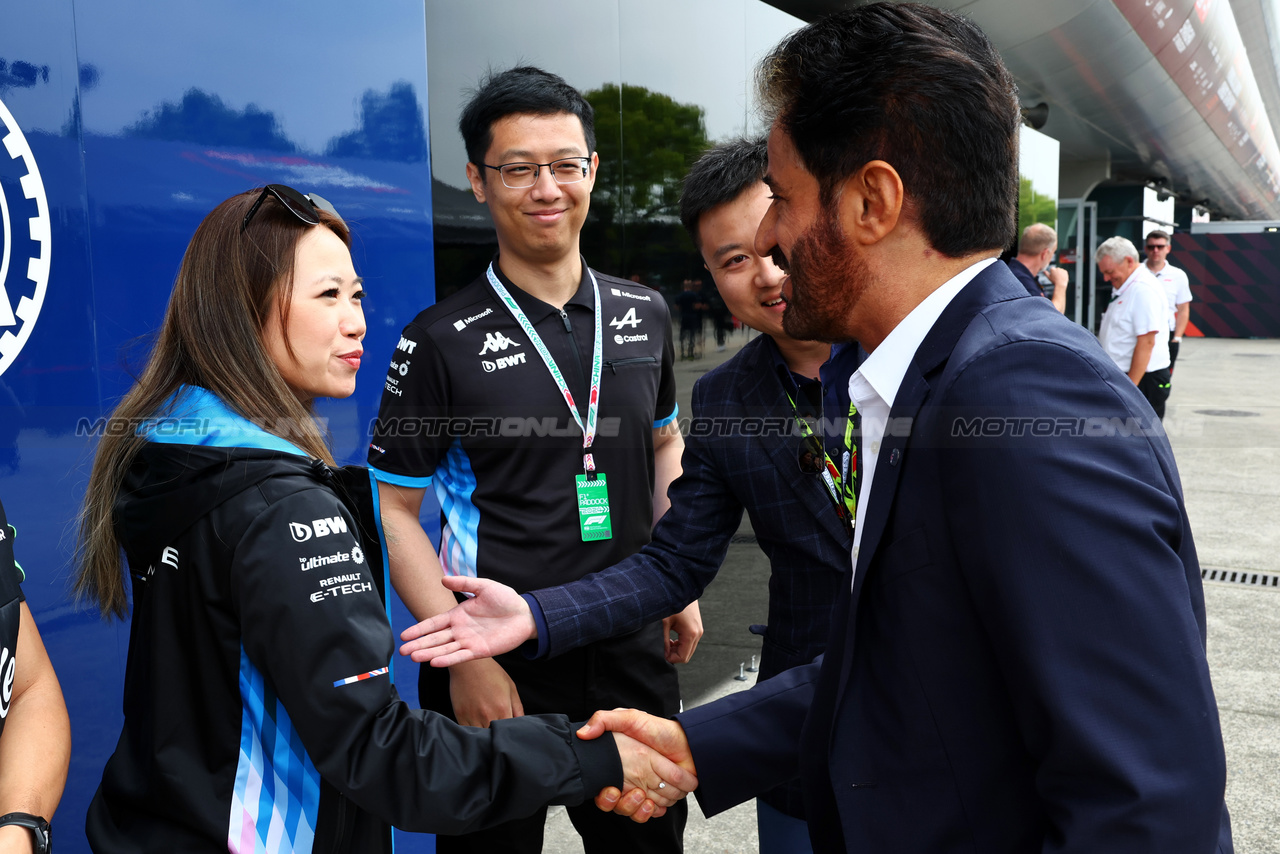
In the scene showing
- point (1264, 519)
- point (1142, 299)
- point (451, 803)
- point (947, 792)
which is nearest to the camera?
point (947, 792)

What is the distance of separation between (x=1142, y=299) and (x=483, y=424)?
6.66 meters

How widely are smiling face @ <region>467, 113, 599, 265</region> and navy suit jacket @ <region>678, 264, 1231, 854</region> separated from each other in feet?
4.97

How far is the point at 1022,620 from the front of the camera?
959 millimetres

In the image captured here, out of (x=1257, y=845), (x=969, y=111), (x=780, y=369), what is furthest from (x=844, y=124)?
(x=1257, y=845)

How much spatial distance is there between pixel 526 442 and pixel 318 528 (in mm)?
1065

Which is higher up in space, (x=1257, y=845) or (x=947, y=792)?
(x=947, y=792)

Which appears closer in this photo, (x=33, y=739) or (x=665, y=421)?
(x=33, y=739)

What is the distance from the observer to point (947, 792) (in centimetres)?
111

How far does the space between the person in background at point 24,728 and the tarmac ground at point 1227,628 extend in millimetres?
2015

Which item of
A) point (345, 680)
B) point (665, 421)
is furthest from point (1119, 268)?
point (345, 680)

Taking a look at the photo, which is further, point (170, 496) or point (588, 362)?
point (588, 362)

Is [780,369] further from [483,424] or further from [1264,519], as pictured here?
[1264,519]

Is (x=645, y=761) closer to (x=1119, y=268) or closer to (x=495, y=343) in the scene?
(x=495, y=343)

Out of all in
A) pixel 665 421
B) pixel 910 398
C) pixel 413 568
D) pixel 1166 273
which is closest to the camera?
pixel 910 398
